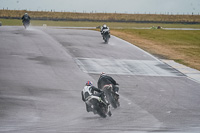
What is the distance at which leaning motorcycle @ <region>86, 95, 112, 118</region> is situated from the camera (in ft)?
54.1

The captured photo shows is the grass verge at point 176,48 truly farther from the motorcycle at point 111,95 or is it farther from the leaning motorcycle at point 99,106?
the leaning motorcycle at point 99,106

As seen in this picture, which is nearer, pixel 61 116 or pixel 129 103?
pixel 61 116

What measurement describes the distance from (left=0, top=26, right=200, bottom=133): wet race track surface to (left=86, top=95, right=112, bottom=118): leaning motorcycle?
29cm

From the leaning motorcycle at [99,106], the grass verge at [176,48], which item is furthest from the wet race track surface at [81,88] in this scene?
the grass verge at [176,48]

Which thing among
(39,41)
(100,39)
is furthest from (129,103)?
(100,39)

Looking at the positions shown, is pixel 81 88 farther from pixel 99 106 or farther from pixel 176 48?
pixel 176 48

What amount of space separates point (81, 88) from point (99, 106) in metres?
6.20

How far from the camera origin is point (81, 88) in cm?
2266

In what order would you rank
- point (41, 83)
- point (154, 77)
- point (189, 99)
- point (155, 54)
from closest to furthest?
point (189, 99), point (41, 83), point (154, 77), point (155, 54)

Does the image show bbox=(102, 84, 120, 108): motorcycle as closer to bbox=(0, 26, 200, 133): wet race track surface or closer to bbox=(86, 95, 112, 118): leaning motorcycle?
bbox=(0, 26, 200, 133): wet race track surface

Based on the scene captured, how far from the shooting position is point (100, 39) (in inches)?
1767

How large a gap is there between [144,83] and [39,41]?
17.7 metres

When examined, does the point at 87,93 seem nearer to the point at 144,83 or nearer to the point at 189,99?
the point at 189,99

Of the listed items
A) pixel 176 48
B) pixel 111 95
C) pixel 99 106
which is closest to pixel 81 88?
pixel 111 95
